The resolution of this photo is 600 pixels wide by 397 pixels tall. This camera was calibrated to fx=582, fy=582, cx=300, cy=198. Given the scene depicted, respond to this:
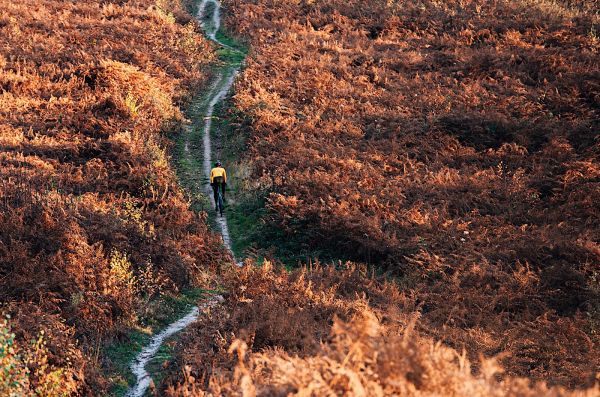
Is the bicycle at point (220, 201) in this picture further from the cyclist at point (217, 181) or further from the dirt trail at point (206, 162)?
the dirt trail at point (206, 162)

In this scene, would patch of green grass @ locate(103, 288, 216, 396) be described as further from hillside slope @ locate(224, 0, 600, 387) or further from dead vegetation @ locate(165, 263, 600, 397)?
hillside slope @ locate(224, 0, 600, 387)

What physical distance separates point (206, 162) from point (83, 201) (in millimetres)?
8432

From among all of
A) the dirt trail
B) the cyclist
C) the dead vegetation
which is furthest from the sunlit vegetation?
the dead vegetation

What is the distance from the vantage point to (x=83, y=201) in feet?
47.4

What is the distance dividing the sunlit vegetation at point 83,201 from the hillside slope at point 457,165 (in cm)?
317

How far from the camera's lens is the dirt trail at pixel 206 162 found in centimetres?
1031

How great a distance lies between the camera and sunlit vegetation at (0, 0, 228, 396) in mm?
9898

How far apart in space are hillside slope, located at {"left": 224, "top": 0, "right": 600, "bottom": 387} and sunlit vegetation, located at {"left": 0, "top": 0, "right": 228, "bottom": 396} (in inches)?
125

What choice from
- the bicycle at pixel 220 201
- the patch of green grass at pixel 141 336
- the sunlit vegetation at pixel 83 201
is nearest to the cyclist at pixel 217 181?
the bicycle at pixel 220 201

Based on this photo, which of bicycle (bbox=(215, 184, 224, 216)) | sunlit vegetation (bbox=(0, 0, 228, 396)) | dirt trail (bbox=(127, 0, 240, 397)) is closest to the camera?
sunlit vegetation (bbox=(0, 0, 228, 396))

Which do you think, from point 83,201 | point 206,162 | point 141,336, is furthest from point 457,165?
point 141,336

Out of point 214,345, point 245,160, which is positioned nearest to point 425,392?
point 214,345

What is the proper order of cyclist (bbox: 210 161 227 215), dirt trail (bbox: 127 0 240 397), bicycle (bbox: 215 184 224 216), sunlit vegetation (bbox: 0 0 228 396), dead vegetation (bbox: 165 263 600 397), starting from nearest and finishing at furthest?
dead vegetation (bbox: 165 263 600 397) < sunlit vegetation (bbox: 0 0 228 396) < dirt trail (bbox: 127 0 240 397) < bicycle (bbox: 215 184 224 216) < cyclist (bbox: 210 161 227 215)

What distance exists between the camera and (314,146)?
21.5 meters
